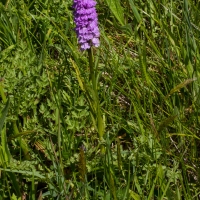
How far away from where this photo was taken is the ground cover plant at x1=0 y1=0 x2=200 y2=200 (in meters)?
1.66

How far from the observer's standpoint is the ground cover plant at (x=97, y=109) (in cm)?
166

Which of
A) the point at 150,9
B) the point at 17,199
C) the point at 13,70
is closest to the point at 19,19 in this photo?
the point at 13,70

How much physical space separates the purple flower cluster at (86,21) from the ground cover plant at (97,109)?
59 millimetres

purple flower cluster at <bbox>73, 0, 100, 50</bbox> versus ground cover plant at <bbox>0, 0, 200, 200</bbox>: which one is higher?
purple flower cluster at <bbox>73, 0, 100, 50</bbox>

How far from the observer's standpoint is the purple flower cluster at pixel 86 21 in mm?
1663

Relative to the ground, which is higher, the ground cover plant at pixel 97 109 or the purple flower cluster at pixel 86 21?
the purple flower cluster at pixel 86 21

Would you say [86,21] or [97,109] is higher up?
[86,21]

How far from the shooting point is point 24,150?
1788 millimetres

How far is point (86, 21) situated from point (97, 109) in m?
0.32

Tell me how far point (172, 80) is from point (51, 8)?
31.0 inches

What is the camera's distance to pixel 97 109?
1.79 metres

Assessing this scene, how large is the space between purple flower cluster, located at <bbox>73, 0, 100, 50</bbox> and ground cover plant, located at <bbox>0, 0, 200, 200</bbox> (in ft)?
A: 0.19

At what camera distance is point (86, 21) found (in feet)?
5.59

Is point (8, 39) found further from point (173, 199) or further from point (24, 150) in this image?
point (173, 199)
